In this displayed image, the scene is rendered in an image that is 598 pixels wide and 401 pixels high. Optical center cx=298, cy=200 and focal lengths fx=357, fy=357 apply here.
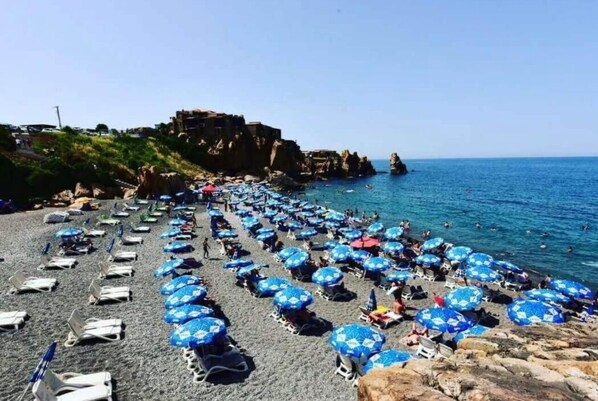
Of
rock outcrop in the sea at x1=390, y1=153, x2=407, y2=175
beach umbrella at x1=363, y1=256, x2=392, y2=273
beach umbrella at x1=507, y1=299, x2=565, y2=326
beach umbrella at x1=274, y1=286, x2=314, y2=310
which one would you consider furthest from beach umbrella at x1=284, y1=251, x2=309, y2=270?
rock outcrop in the sea at x1=390, y1=153, x2=407, y2=175

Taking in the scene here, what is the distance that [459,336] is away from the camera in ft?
40.8

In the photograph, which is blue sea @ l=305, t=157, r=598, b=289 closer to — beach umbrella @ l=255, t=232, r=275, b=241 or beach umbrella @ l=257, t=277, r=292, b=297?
beach umbrella @ l=255, t=232, r=275, b=241

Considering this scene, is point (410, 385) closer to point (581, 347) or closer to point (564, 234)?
point (581, 347)

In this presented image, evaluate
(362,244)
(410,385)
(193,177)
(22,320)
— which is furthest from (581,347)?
(193,177)

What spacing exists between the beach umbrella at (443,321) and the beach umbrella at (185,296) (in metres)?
9.07

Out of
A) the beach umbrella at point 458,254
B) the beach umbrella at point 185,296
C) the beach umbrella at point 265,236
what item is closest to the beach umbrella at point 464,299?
the beach umbrella at point 458,254

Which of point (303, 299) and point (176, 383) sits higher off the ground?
point (303, 299)

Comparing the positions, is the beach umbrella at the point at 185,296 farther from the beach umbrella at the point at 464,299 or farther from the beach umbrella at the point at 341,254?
the beach umbrella at the point at 464,299

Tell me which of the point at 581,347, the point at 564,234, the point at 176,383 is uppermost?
the point at 581,347

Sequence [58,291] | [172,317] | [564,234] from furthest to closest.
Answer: [564,234]
[58,291]
[172,317]

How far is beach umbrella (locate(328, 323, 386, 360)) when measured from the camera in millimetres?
11211

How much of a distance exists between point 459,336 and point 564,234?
41.0m

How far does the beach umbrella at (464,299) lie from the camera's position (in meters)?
15.7

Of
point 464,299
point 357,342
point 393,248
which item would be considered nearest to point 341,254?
point 393,248
